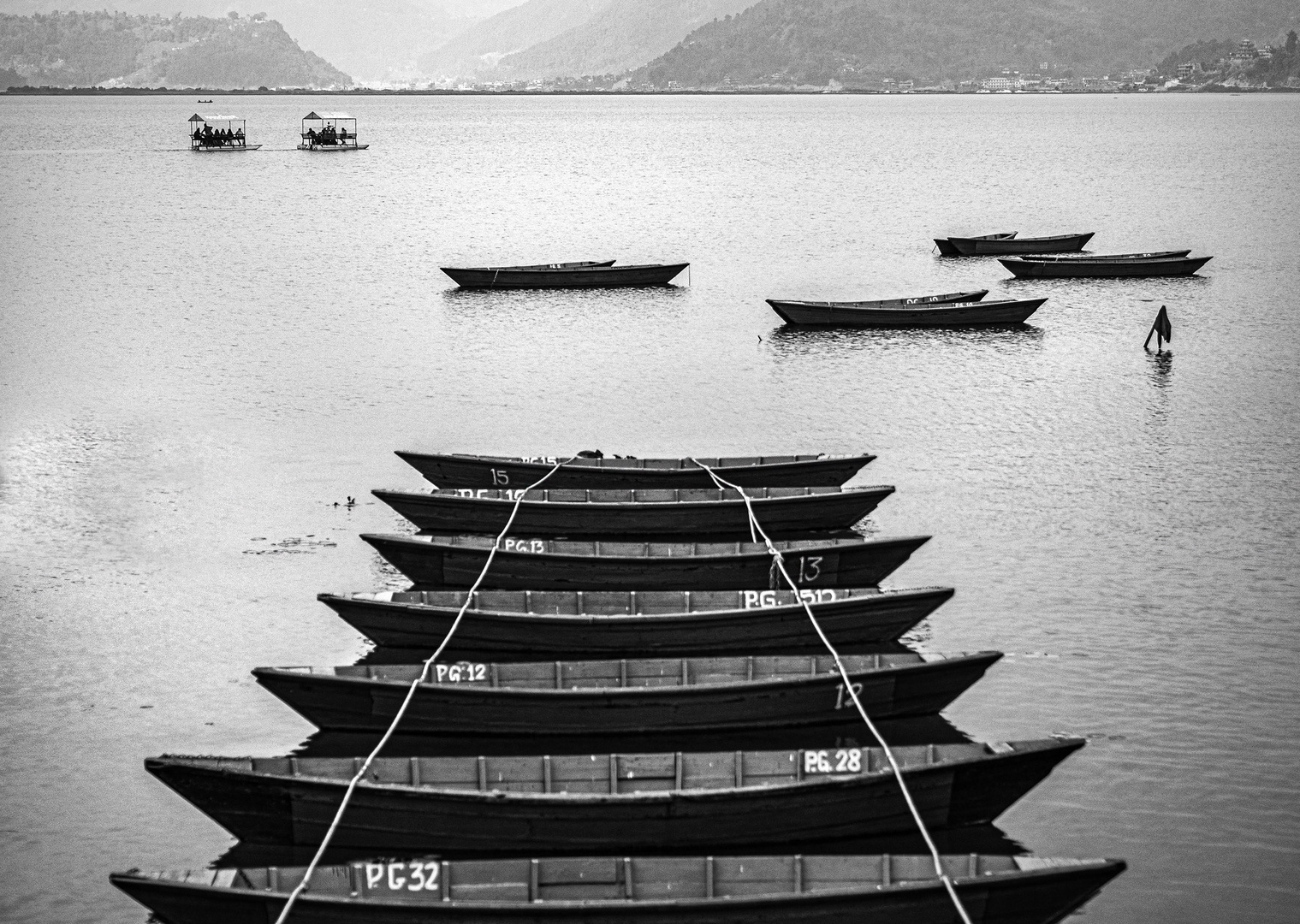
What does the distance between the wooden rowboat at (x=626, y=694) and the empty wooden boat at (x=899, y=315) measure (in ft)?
122

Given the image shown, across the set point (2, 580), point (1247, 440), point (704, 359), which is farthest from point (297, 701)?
point (704, 359)

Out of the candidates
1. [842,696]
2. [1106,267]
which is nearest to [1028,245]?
[1106,267]

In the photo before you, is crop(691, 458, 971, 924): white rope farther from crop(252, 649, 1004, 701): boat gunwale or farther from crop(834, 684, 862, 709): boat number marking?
crop(252, 649, 1004, 701): boat gunwale

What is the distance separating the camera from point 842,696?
22.2m

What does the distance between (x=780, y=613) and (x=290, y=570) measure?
41.7ft

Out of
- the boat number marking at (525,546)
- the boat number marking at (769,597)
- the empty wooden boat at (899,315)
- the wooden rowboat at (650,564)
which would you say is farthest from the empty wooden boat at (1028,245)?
the boat number marking at (769,597)

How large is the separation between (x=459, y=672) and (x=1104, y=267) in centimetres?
5896

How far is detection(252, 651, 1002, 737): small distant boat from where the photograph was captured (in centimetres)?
2180

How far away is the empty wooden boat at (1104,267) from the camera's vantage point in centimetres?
7375

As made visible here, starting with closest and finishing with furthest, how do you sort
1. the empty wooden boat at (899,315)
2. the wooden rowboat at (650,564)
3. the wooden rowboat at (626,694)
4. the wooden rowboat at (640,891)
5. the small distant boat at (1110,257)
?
1. the wooden rowboat at (640,891)
2. the wooden rowboat at (626,694)
3. the wooden rowboat at (650,564)
4. the empty wooden boat at (899,315)
5. the small distant boat at (1110,257)

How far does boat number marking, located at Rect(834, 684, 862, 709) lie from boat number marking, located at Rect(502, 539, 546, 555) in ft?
26.7

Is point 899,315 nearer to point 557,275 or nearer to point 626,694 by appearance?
point 557,275

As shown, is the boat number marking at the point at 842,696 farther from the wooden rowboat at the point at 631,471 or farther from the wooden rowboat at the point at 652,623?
the wooden rowboat at the point at 631,471

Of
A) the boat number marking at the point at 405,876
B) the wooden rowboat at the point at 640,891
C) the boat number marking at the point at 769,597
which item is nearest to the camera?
the wooden rowboat at the point at 640,891
